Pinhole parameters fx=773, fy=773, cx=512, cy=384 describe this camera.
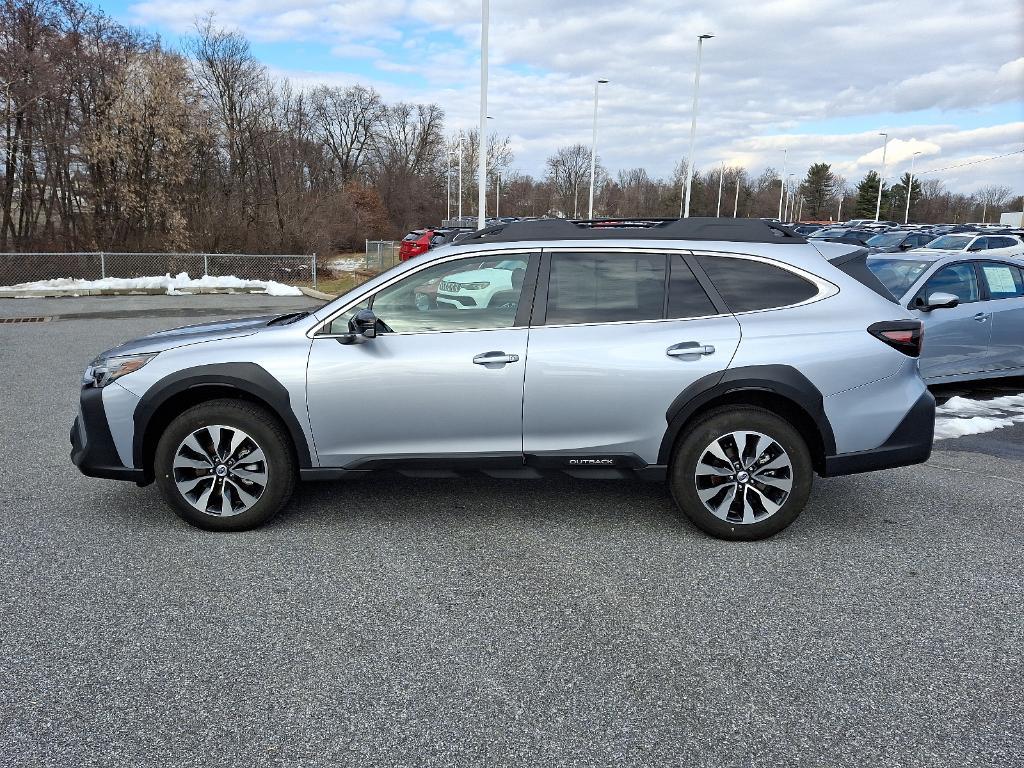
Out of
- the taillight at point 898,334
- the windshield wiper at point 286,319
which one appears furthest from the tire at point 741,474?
the windshield wiper at point 286,319

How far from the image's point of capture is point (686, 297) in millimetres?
4461

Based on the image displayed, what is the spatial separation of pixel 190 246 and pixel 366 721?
23661mm

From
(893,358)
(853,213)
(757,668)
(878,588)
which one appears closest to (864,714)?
(757,668)

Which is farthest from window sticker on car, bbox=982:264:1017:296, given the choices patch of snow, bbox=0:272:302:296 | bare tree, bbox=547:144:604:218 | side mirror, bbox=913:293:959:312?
bare tree, bbox=547:144:604:218

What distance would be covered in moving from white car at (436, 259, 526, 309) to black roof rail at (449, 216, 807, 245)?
260 mm

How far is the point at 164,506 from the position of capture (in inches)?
195

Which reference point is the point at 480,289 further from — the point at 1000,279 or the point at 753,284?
the point at 1000,279

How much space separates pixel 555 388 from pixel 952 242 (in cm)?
2463

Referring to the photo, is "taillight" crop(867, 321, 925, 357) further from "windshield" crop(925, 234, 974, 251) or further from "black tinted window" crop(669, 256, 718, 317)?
"windshield" crop(925, 234, 974, 251)

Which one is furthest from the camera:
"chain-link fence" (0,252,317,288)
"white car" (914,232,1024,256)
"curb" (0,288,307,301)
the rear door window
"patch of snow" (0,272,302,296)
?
"white car" (914,232,1024,256)

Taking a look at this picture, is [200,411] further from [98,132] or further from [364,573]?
[98,132]

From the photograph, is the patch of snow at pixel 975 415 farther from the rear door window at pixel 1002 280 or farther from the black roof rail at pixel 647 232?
the black roof rail at pixel 647 232

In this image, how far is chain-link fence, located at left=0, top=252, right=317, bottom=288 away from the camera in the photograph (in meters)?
18.9

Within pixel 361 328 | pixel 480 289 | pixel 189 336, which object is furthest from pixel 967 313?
pixel 189 336
